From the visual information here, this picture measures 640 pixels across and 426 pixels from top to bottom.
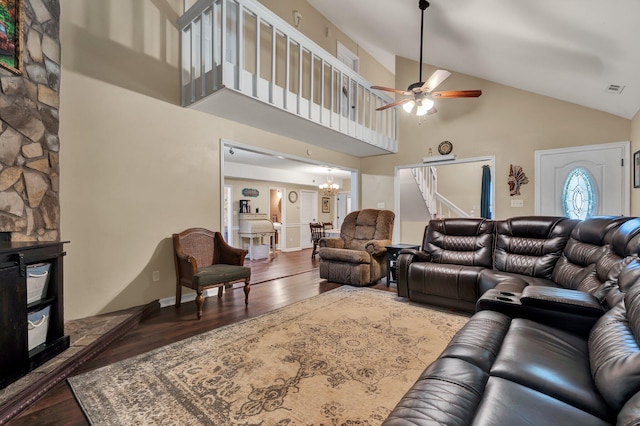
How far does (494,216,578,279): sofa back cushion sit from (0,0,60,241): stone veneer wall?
15.1ft

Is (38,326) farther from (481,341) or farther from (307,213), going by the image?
(307,213)

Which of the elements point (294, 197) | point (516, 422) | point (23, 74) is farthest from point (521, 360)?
point (294, 197)

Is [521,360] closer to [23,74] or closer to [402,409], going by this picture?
[402,409]

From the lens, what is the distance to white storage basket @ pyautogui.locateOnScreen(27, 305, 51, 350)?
6.22 ft

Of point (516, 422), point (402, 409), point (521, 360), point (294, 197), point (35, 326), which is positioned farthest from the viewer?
point (294, 197)

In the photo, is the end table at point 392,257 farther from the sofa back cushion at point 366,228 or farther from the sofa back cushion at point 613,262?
the sofa back cushion at point 613,262

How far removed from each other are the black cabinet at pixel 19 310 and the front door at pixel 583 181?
6.01 meters

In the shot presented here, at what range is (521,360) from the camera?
1.26 m

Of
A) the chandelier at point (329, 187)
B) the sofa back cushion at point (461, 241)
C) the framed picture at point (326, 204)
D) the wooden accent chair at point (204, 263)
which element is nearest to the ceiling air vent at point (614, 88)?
the sofa back cushion at point (461, 241)

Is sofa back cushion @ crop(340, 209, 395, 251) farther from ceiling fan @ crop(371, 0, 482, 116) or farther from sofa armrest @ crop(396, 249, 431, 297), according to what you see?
ceiling fan @ crop(371, 0, 482, 116)

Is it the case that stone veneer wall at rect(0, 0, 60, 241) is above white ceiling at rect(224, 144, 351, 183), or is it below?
below

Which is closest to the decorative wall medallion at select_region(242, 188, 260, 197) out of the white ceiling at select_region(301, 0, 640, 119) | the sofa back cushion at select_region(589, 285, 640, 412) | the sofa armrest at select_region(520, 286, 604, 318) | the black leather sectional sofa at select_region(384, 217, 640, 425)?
the white ceiling at select_region(301, 0, 640, 119)

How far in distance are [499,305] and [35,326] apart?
3.11 meters

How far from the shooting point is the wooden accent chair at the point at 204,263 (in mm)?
3113
